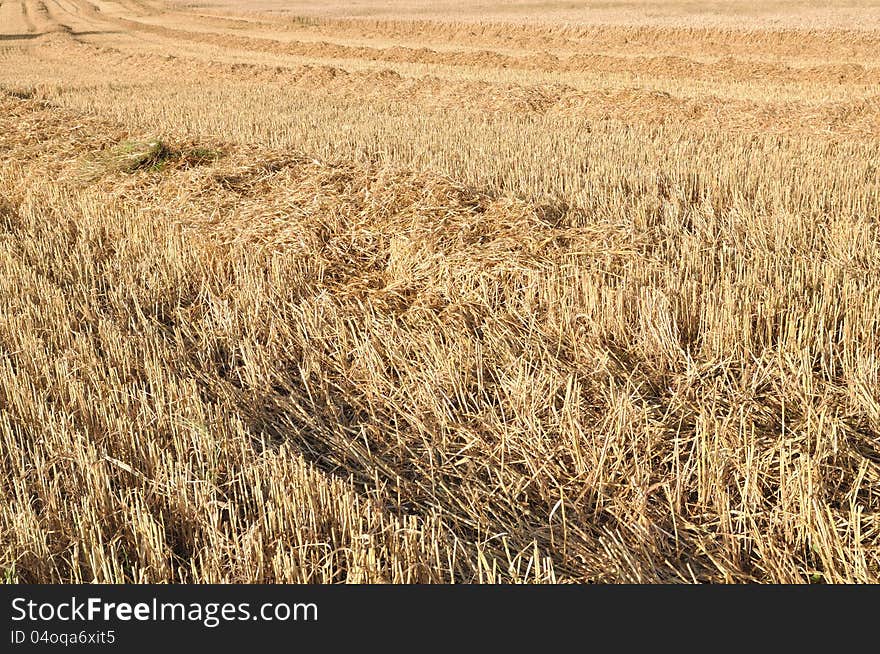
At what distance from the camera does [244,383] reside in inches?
156

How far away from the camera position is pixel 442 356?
3975mm

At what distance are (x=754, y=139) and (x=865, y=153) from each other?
140 centimetres

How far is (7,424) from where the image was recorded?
3215 millimetres

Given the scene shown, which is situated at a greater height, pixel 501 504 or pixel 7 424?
pixel 7 424

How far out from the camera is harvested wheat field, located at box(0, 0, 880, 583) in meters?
2.64

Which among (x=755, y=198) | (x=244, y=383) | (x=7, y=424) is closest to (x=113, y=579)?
(x=7, y=424)

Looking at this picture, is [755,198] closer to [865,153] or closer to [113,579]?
[865,153]

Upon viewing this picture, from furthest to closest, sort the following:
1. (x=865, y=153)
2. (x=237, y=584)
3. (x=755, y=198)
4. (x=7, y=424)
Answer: (x=865, y=153)
(x=755, y=198)
(x=7, y=424)
(x=237, y=584)

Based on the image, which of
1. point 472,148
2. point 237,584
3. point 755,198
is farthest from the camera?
point 472,148

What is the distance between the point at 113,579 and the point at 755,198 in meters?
6.11

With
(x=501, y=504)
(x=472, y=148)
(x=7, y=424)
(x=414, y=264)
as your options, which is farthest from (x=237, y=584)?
(x=472, y=148)

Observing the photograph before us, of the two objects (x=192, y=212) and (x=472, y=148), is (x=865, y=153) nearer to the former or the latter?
(x=472, y=148)

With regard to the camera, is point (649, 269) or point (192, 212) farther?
point (192, 212)

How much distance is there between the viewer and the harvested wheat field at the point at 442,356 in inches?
104
